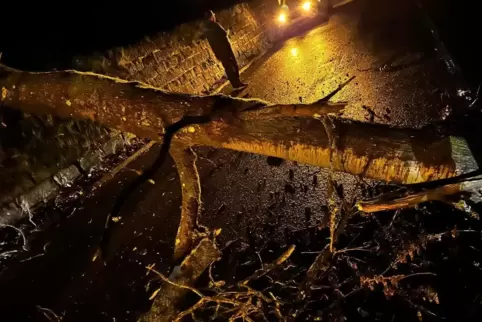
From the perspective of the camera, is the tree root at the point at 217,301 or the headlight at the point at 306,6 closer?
the tree root at the point at 217,301

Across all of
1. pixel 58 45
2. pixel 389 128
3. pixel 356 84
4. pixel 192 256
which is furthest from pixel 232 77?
pixel 389 128

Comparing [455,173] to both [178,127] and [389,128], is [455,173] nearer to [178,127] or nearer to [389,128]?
[389,128]

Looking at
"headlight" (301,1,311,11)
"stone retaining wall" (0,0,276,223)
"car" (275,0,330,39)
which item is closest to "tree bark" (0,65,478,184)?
"stone retaining wall" (0,0,276,223)

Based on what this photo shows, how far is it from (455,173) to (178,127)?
93.4 inches

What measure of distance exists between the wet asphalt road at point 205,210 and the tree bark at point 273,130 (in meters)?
1.65

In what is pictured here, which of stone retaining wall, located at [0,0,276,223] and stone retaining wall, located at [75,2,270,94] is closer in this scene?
stone retaining wall, located at [0,0,276,223]

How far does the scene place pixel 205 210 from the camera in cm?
514

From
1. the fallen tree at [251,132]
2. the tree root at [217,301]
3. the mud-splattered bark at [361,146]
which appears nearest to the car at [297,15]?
the fallen tree at [251,132]

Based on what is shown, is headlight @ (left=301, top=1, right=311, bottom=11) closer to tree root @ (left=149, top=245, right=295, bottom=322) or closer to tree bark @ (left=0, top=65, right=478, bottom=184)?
tree bark @ (left=0, top=65, right=478, bottom=184)

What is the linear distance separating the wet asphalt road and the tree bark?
5.41 feet

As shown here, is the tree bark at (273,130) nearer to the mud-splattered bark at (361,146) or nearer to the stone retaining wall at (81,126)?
the mud-splattered bark at (361,146)

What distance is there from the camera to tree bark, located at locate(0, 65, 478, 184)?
267 cm

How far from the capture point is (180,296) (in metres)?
3.51

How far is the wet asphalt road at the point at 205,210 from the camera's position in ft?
14.2
